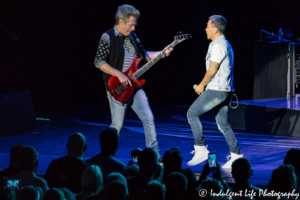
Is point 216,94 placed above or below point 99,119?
above

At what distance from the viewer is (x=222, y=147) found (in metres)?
6.98

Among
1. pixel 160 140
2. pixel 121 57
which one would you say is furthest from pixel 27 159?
pixel 160 140

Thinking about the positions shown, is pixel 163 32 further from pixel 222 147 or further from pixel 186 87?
pixel 222 147

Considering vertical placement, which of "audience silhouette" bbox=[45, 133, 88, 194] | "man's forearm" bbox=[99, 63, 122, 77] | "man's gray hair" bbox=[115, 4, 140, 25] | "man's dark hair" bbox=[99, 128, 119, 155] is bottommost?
"audience silhouette" bbox=[45, 133, 88, 194]

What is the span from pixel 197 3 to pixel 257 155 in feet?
26.0

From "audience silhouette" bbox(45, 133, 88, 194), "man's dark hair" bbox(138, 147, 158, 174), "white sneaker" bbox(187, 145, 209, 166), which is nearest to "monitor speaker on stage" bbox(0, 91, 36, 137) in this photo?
"white sneaker" bbox(187, 145, 209, 166)

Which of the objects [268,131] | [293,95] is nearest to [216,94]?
[268,131]

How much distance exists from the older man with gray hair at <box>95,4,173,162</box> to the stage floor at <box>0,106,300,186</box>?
0.62m

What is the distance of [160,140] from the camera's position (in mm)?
7766

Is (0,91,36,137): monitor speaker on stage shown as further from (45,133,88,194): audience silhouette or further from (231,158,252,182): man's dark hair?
(231,158,252,182): man's dark hair

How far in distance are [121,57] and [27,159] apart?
2.16m

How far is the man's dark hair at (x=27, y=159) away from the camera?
3.30 m

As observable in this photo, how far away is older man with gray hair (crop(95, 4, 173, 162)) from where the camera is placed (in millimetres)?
5078

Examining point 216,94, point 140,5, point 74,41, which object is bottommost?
point 216,94
